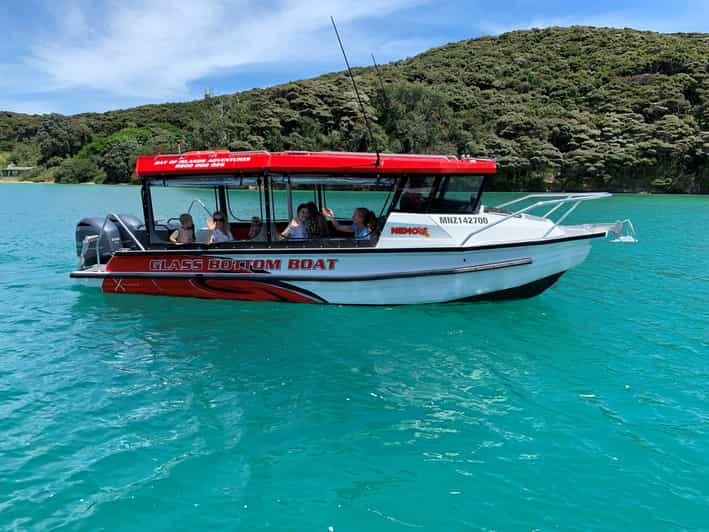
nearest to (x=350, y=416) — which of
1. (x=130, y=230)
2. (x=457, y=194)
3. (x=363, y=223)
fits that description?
(x=363, y=223)

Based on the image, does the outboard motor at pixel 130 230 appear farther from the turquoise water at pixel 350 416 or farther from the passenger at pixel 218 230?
the passenger at pixel 218 230

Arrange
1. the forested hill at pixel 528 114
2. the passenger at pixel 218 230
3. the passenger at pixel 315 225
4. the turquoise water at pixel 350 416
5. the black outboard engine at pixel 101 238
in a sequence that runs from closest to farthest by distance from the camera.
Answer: the turquoise water at pixel 350 416, the passenger at pixel 315 225, the passenger at pixel 218 230, the black outboard engine at pixel 101 238, the forested hill at pixel 528 114

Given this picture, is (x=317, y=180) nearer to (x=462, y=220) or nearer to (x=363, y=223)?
(x=363, y=223)

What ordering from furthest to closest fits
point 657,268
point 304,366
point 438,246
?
point 657,268, point 438,246, point 304,366

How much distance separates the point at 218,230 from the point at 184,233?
2.10 feet

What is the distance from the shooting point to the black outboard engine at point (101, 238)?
9.56 m

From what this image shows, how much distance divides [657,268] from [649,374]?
833 centimetres

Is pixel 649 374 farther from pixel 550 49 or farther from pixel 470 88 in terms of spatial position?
pixel 550 49

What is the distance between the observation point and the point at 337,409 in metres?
5.09

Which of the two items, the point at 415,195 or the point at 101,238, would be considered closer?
the point at 415,195

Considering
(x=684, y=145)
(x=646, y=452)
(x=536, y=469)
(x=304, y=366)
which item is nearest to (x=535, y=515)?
(x=536, y=469)

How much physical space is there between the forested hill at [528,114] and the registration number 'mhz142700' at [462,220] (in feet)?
128

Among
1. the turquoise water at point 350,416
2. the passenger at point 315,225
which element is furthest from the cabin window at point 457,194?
the passenger at point 315,225

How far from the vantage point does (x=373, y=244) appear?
7906mm
